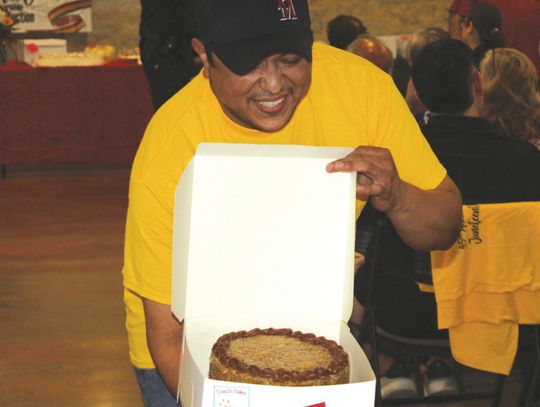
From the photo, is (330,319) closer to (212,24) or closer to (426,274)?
(212,24)

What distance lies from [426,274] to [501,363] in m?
0.32

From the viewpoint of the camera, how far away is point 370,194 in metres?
1.39

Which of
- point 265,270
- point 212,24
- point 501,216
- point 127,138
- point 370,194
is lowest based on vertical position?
point 127,138

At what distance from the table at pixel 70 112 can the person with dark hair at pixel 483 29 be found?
9.46ft

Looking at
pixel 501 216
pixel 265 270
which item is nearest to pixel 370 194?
pixel 265 270

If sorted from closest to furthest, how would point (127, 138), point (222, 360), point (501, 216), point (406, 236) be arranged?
point (222, 360) → point (406, 236) → point (501, 216) → point (127, 138)

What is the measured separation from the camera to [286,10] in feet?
4.54

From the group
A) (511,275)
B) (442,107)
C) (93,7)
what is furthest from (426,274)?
(93,7)

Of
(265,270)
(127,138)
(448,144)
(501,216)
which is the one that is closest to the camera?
(265,270)

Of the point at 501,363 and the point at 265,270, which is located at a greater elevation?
the point at 265,270

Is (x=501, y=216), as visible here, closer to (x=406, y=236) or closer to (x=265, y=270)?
(x=406, y=236)

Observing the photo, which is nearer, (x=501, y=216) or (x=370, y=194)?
(x=370, y=194)

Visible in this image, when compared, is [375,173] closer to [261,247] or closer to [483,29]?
[261,247]

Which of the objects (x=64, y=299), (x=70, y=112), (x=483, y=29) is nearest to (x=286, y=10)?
(x=64, y=299)
